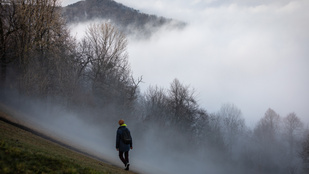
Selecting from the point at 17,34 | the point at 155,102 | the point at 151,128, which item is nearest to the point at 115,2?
the point at 155,102

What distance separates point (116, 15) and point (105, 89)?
115 m

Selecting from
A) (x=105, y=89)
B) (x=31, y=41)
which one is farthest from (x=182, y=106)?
(x=31, y=41)

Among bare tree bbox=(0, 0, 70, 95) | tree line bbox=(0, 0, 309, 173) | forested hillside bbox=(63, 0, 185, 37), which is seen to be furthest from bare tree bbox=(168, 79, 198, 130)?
forested hillside bbox=(63, 0, 185, 37)

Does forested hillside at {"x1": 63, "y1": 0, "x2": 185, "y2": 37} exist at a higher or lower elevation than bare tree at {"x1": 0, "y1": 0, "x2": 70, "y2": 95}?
higher

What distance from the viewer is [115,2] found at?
158 meters

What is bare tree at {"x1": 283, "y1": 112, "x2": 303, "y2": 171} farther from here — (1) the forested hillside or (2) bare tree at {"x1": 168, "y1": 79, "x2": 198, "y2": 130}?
(1) the forested hillside

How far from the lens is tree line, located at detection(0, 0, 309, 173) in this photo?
80.0 feet

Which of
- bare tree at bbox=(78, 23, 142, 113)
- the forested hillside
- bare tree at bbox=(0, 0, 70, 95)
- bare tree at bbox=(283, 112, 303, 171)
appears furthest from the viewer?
the forested hillside

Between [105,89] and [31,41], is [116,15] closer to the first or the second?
[105,89]

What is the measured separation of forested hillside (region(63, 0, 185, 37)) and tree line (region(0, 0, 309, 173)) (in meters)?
72.2

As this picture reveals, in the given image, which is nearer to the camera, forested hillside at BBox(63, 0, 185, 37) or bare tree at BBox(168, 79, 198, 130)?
bare tree at BBox(168, 79, 198, 130)

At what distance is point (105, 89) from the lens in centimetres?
4053

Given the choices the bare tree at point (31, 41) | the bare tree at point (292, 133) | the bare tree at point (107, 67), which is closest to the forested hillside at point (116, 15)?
the bare tree at point (107, 67)

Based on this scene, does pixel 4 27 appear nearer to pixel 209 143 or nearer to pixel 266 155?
pixel 209 143
